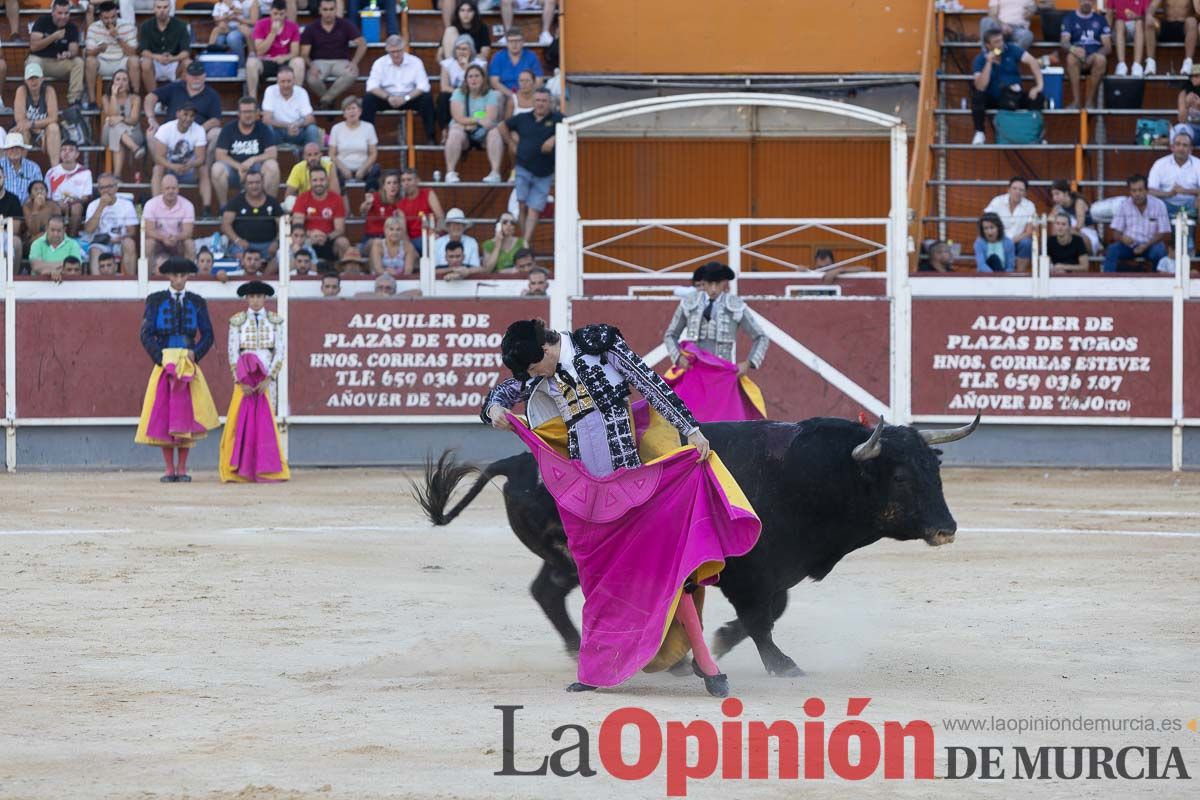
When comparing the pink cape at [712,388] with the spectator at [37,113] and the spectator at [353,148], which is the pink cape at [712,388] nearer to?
the spectator at [353,148]

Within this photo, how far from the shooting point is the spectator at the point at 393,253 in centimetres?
1530

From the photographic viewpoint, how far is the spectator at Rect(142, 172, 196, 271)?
15203 millimetres

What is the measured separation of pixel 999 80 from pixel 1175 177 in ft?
6.77

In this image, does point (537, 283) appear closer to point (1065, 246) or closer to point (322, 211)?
point (322, 211)

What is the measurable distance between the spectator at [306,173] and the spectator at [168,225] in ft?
3.09

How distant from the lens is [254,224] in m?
15.3

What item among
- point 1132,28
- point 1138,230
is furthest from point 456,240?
point 1132,28

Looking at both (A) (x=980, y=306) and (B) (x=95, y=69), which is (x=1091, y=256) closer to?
(A) (x=980, y=306)

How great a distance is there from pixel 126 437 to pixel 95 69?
4277 mm

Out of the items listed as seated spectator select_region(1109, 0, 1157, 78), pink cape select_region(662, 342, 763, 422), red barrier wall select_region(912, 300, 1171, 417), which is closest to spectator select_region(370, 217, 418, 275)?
red barrier wall select_region(912, 300, 1171, 417)

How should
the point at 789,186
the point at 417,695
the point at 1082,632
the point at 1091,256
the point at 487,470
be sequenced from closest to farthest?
the point at 417,695 → the point at 487,470 → the point at 1082,632 → the point at 1091,256 → the point at 789,186

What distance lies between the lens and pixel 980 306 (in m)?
14.6

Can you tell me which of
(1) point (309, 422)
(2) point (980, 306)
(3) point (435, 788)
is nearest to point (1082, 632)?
(3) point (435, 788)

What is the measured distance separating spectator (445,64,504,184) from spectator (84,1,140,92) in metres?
3.03
